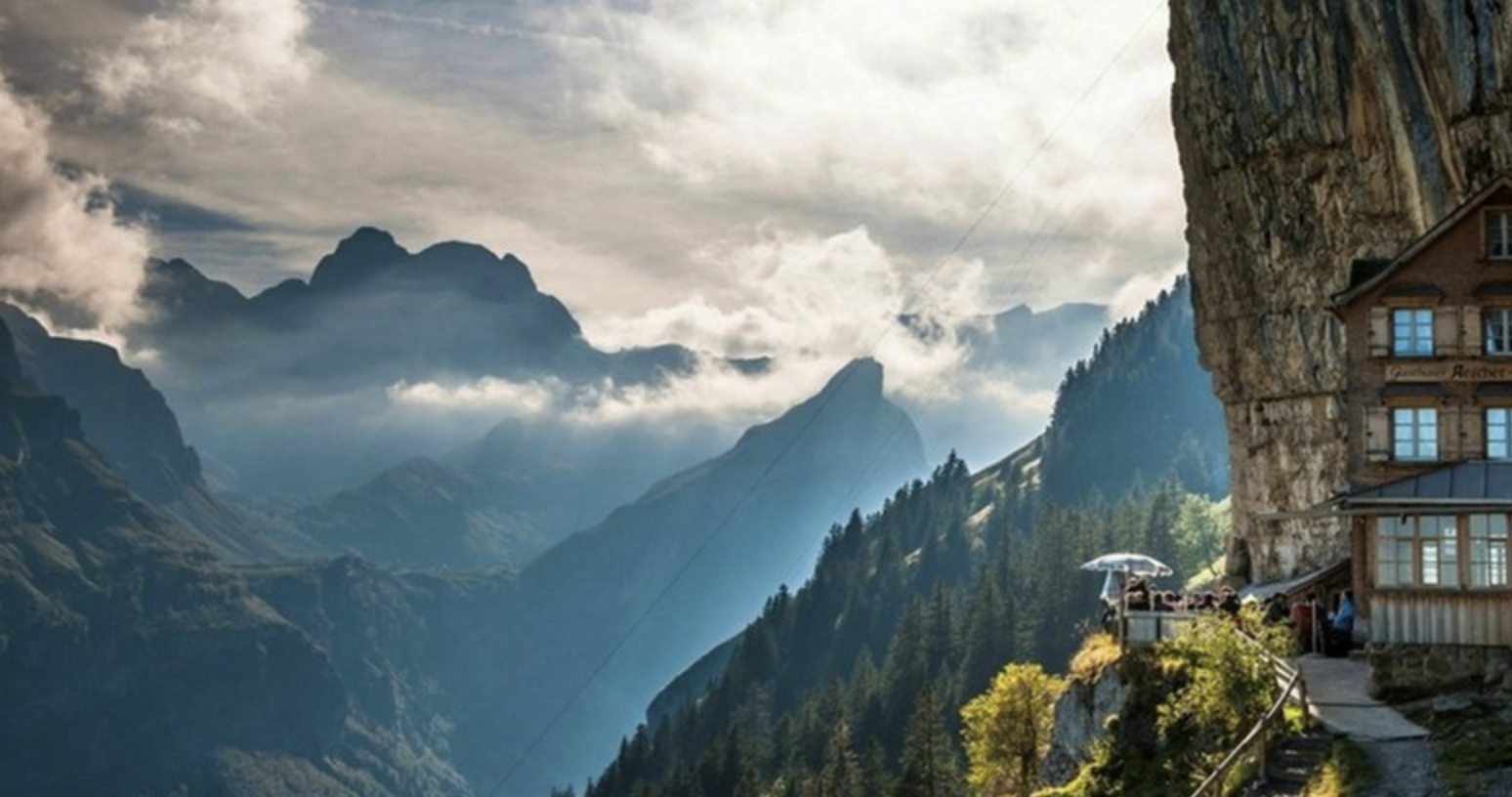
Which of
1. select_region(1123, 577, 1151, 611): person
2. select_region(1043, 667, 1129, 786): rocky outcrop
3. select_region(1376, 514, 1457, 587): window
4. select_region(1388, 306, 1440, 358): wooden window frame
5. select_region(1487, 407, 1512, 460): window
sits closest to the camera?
select_region(1376, 514, 1457, 587): window

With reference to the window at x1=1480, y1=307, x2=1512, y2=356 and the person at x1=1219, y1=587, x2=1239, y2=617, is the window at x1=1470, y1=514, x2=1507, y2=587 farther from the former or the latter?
the window at x1=1480, y1=307, x2=1512, y2=356

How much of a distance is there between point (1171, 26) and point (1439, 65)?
25845mm

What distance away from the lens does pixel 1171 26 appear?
101250 millimetres

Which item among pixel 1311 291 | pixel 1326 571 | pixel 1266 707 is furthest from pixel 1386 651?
pixel 1311 291

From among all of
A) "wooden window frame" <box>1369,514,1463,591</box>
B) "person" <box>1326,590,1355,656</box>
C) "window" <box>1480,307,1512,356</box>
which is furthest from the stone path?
"window" <box>1480,307,1512,356</box>

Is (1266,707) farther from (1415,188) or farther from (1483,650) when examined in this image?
(1415,188)

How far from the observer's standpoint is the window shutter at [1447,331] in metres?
60.0

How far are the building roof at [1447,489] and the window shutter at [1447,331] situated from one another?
435cm

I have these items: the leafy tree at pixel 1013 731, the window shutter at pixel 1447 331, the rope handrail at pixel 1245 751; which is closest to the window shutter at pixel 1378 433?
the window shutter at pixel 1447 331

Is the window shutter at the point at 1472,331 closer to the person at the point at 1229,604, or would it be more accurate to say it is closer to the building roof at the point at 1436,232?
the building roof at the point at 1436,232

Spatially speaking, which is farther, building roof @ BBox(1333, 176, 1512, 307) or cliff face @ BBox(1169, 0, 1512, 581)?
cliff face @ BBox(1169, 0, 1512, 581)

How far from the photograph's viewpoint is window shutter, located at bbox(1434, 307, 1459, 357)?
197 ft

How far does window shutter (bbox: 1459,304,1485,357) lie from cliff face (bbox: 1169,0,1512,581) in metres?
15.7

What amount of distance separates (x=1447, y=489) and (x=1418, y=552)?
8.36 ft
